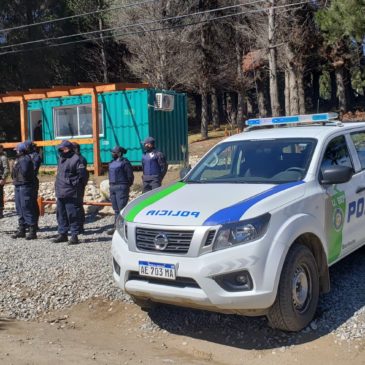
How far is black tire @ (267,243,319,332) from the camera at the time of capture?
15.5 ft

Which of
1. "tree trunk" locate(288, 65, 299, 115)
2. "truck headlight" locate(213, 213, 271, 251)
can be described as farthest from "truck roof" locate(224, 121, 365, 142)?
"tree trunk" locate(288, 65, 299, 115)

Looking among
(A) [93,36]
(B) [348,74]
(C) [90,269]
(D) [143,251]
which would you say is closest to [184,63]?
(A) [93,36]

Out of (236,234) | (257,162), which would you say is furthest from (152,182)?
(236,234)

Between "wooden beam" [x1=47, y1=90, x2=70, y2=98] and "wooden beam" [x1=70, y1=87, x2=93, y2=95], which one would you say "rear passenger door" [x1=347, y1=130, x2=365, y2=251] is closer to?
"wooden beam" [x1=70, y1=87, x2=93, y2=95]

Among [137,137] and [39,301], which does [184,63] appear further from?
[39,301]

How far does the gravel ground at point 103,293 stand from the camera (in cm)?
514

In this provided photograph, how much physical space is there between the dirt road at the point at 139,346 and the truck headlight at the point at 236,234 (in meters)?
1.08

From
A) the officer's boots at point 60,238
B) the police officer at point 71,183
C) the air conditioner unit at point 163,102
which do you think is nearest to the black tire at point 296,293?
the police officer at point 71,183

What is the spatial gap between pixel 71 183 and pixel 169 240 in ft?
15.3

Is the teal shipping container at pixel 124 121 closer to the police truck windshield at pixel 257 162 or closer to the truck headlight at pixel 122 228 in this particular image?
the police truck windshield at pixel 257 162

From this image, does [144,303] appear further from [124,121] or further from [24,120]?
[24,120]

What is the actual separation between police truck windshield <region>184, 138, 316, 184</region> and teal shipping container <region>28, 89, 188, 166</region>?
11053 mm

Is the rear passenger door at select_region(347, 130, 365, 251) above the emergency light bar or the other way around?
the other way around

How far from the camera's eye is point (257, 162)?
5844 mm
